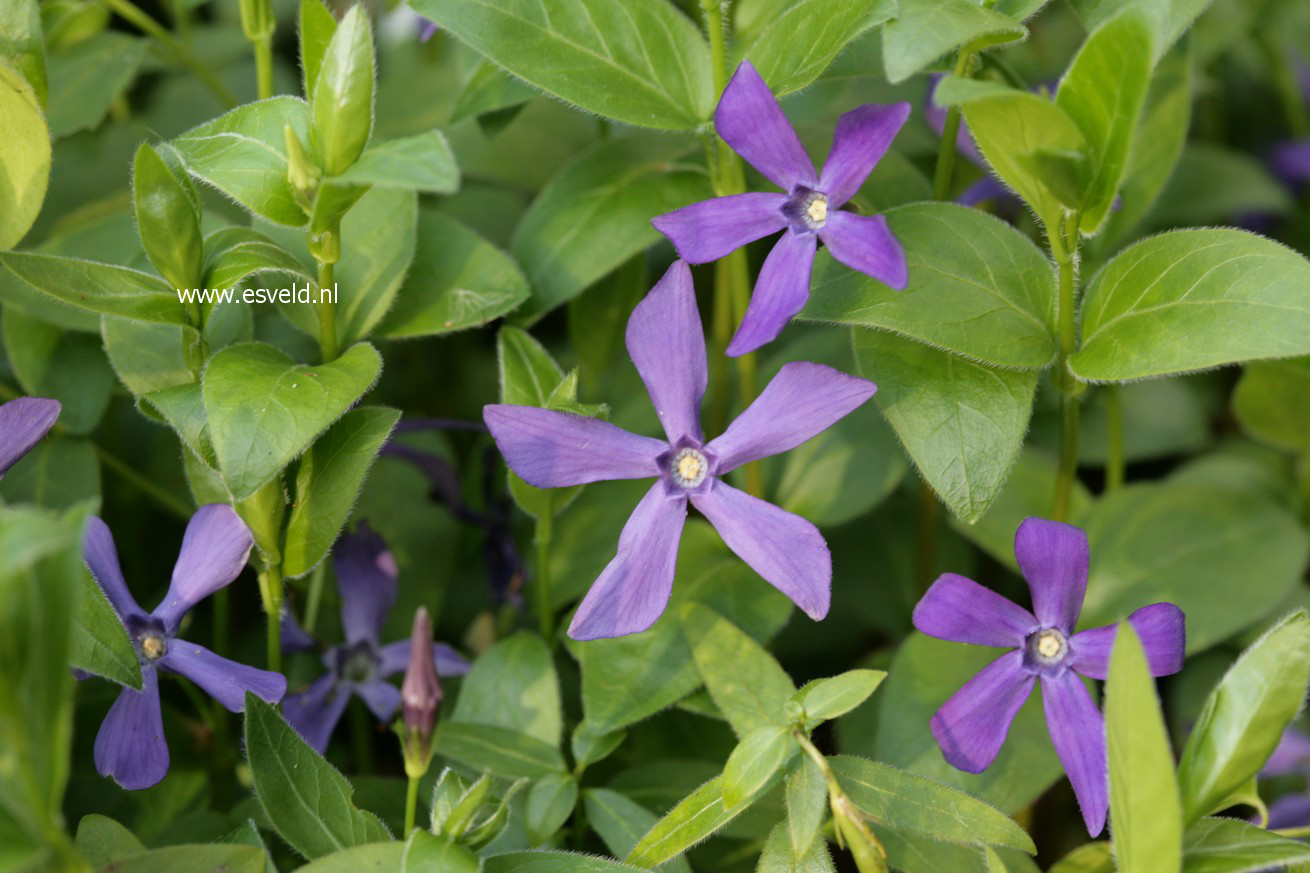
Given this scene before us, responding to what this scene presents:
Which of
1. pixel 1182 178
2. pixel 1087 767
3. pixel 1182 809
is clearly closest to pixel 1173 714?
pixel 1087 767

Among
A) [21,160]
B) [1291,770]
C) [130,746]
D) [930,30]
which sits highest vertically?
[930,30]

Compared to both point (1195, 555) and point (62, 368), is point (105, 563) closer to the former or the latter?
point (62, 368)

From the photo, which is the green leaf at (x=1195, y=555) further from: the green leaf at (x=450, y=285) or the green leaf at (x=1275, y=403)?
the green leaf at (x=450, y=285)

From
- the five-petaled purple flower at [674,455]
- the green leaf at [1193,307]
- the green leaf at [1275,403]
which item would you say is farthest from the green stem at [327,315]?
the green leaf at [1275,403]

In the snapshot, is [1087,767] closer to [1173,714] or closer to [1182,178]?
[1173,714]

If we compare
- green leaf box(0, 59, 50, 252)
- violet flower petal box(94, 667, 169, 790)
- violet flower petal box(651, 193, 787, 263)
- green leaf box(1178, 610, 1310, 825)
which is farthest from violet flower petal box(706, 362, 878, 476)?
green leaf box(0, 59, 50, 252)

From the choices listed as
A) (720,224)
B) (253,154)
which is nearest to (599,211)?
(720,224)
